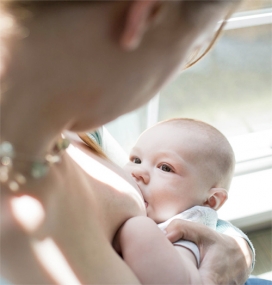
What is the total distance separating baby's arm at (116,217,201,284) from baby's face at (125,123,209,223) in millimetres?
281

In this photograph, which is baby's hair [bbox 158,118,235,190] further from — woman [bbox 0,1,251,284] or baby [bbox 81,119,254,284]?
woman [bbox 0,1,251,284]

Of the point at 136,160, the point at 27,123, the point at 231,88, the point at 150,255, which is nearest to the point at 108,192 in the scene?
the point at 150,255

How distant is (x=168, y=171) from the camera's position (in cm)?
105

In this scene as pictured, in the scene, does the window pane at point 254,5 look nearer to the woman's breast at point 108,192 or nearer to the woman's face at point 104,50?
the woman's breast at point 108,192

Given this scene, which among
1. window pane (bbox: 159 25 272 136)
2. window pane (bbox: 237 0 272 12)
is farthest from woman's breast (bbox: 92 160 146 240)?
window pane (bbox: 159 25 272 136)

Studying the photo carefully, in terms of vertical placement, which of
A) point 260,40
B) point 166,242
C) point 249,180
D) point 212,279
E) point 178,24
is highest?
point 178,24

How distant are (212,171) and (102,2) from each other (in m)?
0.72

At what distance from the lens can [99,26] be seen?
0.45 m

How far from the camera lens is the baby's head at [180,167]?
101cm

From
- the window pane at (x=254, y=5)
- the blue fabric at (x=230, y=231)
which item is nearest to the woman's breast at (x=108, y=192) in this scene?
the blue fabric at (x=230, y=231)

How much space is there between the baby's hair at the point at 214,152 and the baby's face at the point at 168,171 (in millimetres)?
27

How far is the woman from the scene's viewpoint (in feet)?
1.46

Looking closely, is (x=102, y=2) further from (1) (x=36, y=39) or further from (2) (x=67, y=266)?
(2) (x=67, y=266)

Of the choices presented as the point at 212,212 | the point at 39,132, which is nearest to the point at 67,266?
the point at 39,132
